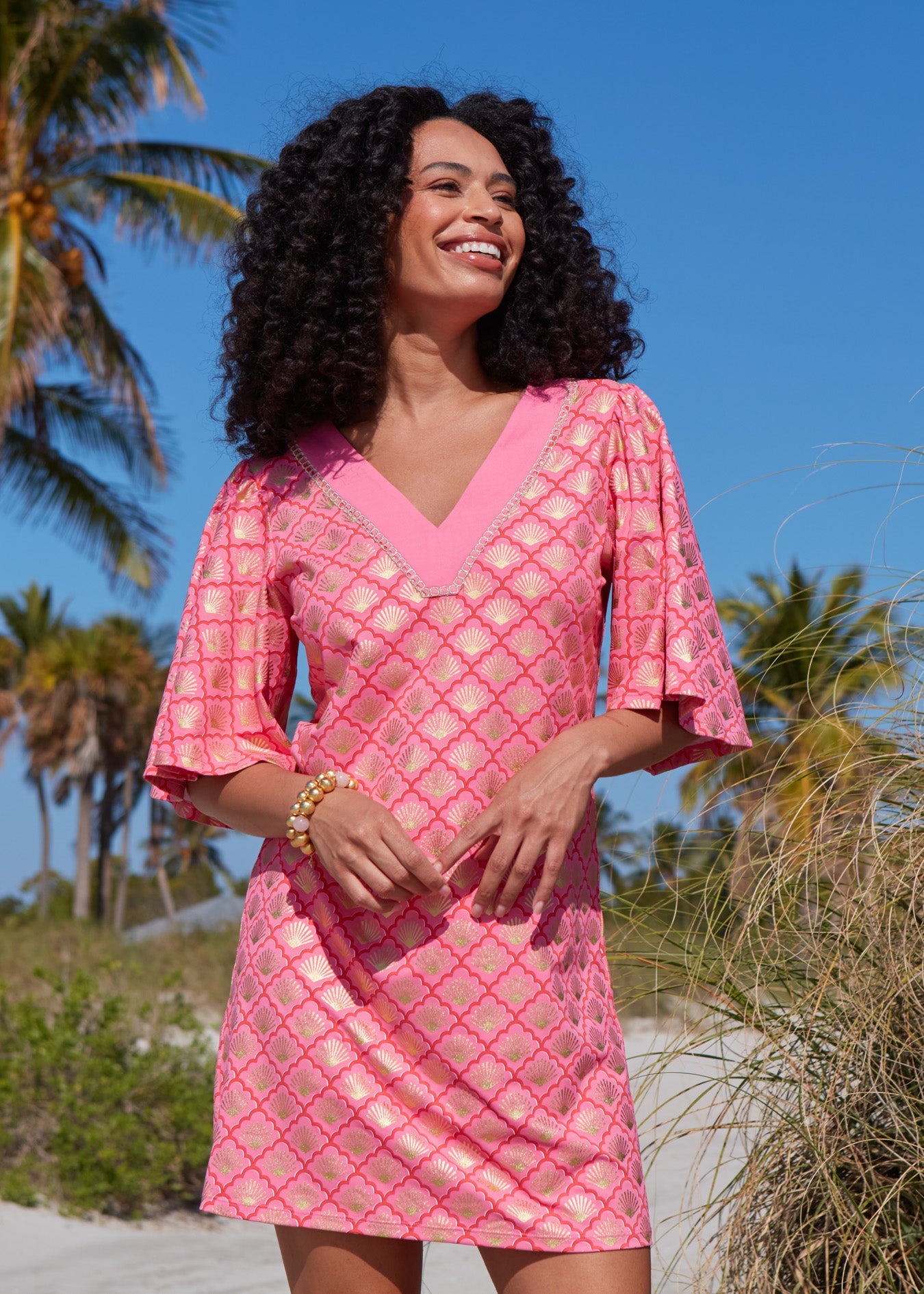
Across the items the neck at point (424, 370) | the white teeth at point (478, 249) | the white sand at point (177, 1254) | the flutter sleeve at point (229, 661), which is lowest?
the white sand at point (177, 1254)

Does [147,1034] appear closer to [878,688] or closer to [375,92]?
[878,688]

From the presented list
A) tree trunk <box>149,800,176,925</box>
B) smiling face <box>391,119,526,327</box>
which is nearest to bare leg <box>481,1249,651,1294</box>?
smiling face <box>391,119,526,327</box>

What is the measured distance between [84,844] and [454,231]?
30.1 metres

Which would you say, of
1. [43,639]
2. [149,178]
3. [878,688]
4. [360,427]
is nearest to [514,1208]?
[360,427]

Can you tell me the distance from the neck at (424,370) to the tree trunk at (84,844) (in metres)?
27.6

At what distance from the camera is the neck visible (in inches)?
83.0

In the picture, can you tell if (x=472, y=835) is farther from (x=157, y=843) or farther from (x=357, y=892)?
(x=157, y=843)

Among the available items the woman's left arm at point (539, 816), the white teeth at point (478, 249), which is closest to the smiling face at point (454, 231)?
the white teeth at point (478, 249)

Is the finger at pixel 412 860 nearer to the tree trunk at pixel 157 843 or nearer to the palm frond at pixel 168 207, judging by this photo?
the palm frond at pixel 168 207

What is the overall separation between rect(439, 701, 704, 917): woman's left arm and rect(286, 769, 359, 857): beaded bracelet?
19 centimetres

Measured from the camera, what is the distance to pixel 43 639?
33438mm

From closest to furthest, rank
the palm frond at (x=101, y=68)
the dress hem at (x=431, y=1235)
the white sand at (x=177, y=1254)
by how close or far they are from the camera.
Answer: the dress hem at (x=431, y=1235), the white sand at (x=177, y=1254), the palm frond at (x=101, y=68)

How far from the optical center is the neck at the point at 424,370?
2.11 metres

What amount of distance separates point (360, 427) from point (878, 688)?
51.0 inches
